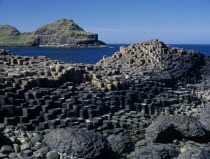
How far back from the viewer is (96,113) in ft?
43.1

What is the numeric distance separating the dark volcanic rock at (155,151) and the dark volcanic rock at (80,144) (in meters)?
1.01

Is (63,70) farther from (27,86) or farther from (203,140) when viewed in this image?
(203,140)

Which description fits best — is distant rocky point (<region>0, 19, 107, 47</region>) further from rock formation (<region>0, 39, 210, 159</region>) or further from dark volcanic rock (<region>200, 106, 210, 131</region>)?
dark volcanic rock (<region>200, 106, 210, 131</region>)

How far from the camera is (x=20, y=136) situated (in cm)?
1009

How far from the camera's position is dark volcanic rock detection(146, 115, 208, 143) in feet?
35.2

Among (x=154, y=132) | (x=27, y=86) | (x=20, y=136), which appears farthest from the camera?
(x=27, y=86)

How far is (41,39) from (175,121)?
15930 cm

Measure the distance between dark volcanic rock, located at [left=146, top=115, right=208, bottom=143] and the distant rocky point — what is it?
143 m

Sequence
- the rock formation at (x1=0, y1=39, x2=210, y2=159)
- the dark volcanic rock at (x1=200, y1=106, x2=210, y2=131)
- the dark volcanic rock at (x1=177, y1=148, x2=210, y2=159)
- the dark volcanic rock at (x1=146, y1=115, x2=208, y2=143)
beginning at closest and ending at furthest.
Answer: the dark volcanic rock at (x1=177, y1=148, x2=210, y2=159) < the rock formation at (x1=0, y1=39, x2=210, y2=159) < the dark volcanic rock at (x1=146, y1=115, x2=208, y2=143) < the dark volcanic rock at (x1=200, y1=106, x2=210, y2=131)

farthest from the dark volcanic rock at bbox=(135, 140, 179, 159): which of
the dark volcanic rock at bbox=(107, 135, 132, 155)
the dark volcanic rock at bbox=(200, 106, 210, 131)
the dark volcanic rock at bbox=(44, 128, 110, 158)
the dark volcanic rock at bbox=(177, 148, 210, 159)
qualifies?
the dark volcanic rock at bbox=(200, 106, 210, 131)

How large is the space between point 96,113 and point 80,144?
13.3 feet

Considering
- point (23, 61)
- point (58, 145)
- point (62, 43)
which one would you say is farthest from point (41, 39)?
point (58, 145)

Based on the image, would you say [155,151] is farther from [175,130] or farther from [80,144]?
[80,144]

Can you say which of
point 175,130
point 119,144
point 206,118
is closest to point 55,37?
point 206,118
